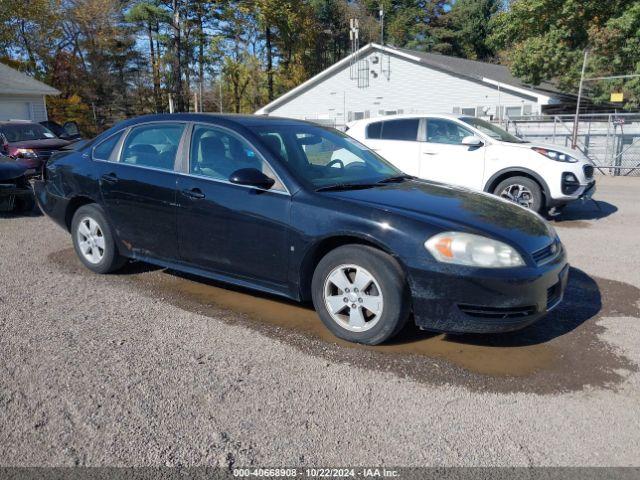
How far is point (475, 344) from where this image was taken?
162 inches

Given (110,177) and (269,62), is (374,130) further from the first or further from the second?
(269,62)

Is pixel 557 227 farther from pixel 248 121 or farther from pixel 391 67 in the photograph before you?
pixel 391 67

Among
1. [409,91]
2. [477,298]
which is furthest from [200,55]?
[477,298]

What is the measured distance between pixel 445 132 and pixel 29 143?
32.3ft

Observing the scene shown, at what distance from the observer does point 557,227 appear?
8.83m

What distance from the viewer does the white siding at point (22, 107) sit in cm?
2553

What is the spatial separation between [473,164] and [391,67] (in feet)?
72.2

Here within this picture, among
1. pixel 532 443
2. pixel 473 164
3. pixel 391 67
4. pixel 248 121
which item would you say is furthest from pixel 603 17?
pixel 532 443

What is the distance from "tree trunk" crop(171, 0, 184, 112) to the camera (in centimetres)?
4081

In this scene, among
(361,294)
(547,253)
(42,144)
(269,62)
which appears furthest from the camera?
(269,62)

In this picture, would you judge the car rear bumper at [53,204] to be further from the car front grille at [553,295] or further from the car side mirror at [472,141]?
the car side mirror at [472,141]

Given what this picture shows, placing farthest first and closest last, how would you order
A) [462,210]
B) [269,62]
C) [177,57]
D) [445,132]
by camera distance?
[269,62], [177,57], [445,132], [462,210]

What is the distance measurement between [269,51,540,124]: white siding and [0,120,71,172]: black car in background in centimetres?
1924

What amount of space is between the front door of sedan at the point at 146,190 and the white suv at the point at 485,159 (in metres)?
4.62
